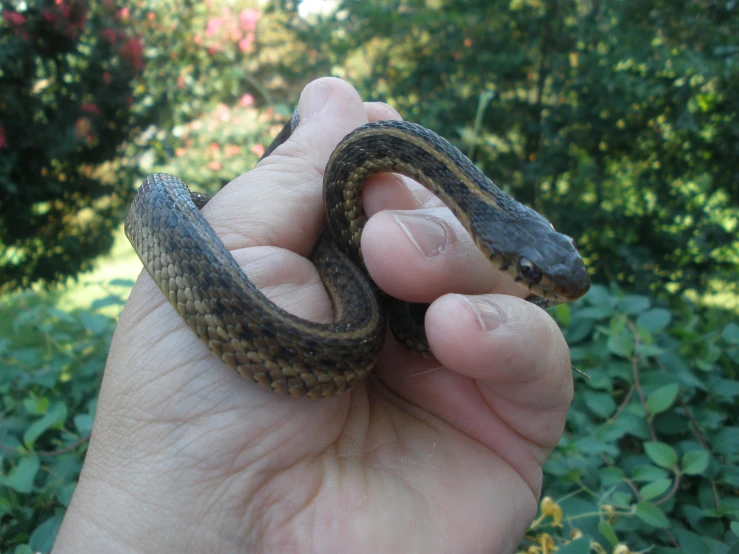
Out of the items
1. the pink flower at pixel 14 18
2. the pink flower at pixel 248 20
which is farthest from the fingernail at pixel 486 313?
the pink flower at pixel 248 20

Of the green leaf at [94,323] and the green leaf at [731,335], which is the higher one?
the green leaf at [731,335]

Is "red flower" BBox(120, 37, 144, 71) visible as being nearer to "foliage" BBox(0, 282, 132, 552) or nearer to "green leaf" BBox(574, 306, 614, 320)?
"foliage" BBox(0, 282, 132, 552)

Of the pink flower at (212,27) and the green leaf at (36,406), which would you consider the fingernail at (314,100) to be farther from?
the pink flower at (212,27)

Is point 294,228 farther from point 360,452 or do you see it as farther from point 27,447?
point 27,447

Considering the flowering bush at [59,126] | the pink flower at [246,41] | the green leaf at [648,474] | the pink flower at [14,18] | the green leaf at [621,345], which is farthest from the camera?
the pink flower at [246,41]

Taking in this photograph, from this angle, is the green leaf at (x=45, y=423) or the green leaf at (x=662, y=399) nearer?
the green leaf at (x=45, y=423)

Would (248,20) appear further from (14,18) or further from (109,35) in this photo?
(14,18)

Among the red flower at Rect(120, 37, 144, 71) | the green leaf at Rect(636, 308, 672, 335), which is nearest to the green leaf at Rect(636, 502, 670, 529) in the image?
the green leaf at Rect(636, 308, 672, 335)
